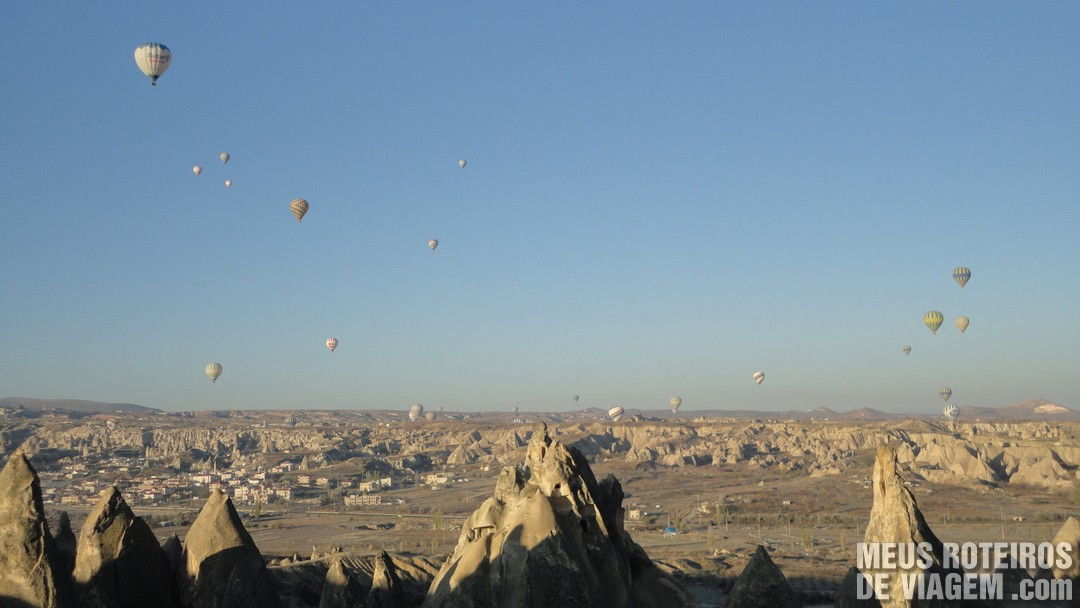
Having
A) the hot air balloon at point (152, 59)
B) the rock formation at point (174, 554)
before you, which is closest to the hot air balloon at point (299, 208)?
the hot air balloon at point (152, 59)

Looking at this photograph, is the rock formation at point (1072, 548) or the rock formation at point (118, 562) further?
the rock formation at point (1072, 548)

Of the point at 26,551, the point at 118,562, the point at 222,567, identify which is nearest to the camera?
the point at 26,551

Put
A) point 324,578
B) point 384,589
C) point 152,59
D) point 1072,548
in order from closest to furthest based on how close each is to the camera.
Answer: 1. point 384,589
2. point 1072,548
3. point 324,578
4. point 152,59

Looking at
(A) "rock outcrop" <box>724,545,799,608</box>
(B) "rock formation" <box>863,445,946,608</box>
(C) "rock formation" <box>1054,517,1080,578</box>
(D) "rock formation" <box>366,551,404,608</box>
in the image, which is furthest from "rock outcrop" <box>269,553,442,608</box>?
(C) "rock formation" <box>1054,517,1080,578</box>

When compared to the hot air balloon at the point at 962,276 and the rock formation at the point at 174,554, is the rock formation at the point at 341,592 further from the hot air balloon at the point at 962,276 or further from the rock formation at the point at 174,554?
the hot air balloon at the point at 962,276

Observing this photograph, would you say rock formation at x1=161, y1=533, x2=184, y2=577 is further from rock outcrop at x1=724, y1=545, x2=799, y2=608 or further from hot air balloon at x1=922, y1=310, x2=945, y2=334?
hot air balloon at x1=922, y1=310, x2=945, y2=334

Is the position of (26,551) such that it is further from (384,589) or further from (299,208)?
(299,208)

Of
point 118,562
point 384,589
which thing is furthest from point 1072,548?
point 118,562
